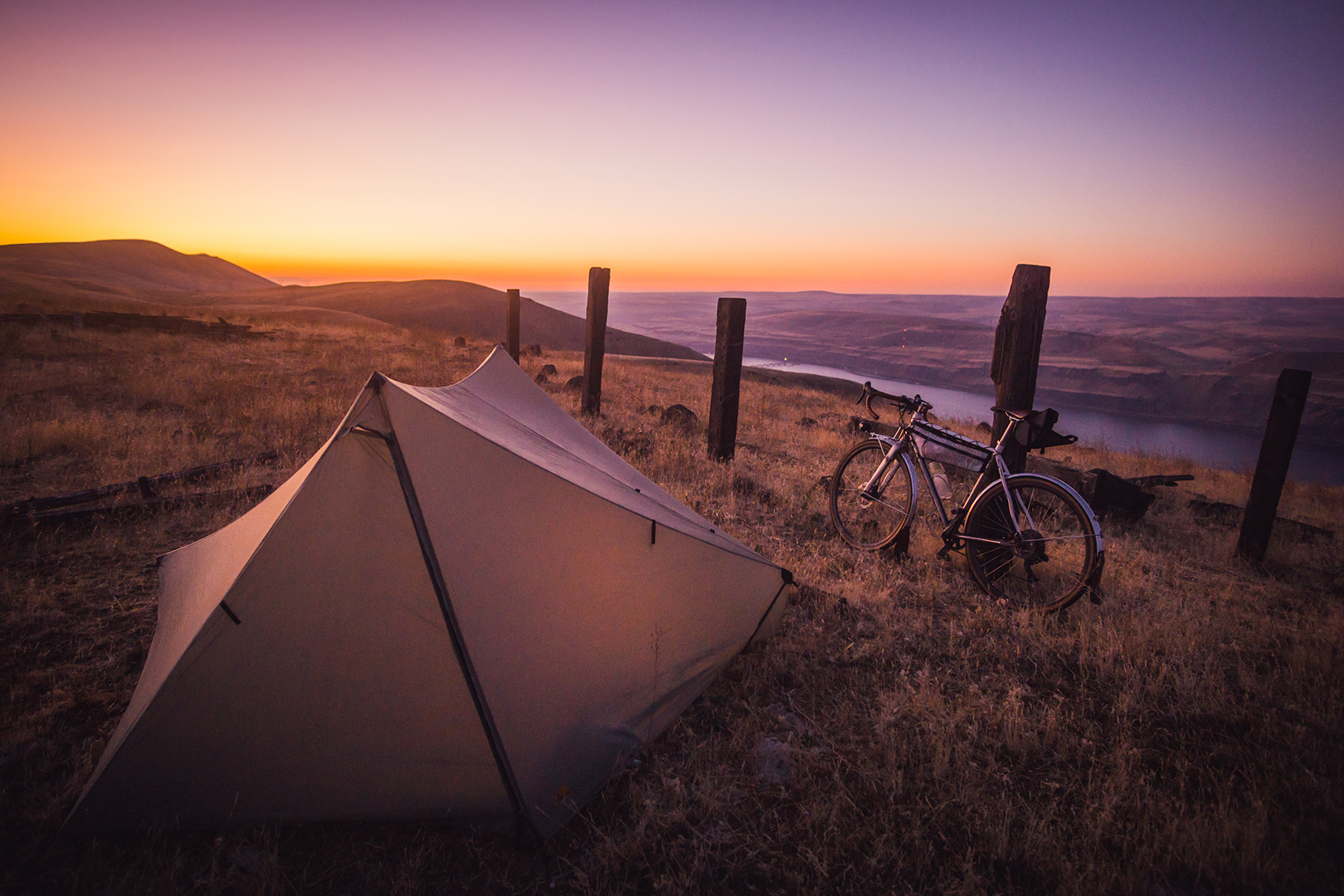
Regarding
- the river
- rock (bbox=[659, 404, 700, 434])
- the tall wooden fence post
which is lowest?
the river

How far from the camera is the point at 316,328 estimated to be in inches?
911

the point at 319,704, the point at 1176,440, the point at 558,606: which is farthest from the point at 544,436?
the point at 1176,440

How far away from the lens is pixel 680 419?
9602 millimetres

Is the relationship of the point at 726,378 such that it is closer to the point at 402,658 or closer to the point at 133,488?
the point at 402,658

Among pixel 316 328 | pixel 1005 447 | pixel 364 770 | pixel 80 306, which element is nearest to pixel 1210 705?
pixel 1005 447

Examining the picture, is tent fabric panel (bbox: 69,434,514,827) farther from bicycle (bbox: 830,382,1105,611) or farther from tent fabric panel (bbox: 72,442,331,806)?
bicycle (bbox: 830,382,1105,611)

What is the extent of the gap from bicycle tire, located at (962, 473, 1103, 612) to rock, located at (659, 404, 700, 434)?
5.40 m

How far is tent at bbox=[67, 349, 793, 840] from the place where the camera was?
235cm

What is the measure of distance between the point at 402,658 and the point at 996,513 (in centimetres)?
416

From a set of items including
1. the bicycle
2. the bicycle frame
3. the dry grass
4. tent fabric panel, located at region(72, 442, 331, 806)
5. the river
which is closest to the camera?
the dry grass

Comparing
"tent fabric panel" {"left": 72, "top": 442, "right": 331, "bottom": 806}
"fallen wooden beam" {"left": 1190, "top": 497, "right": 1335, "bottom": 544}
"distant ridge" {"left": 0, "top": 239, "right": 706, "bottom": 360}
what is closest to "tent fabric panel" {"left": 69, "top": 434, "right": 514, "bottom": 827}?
"tent fabric panel" {"left": 72, "top": 442, "right": 331, "bottom": 806}

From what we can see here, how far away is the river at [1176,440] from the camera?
13.3 m

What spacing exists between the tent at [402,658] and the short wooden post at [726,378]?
4.55 m

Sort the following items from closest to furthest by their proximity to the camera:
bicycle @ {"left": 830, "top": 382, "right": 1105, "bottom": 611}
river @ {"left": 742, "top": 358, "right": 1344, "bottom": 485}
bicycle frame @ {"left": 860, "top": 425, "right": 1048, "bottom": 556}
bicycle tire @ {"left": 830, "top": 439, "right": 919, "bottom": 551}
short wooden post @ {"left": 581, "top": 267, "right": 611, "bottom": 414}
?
bicycle @ {"left": 830, "top": 382, "right": 1105, "bottom": 611}, bicycle frame @ {"left": 860, "top": 425, "right": 1048, "bottom": 556}, bicycle tire @ {"left": 830, "top": 439, "right": 919, "bottom": 551}, short wooden post @ {"left": 581, "top": 267, "right": 611, "bottom": 414}, river @ {"left": 742, "top": 358, "right": 1344, "bottom": 485}
